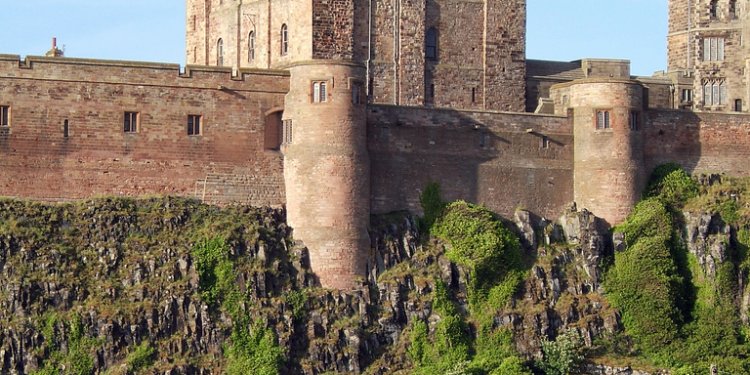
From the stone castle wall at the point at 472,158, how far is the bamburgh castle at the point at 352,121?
75mm

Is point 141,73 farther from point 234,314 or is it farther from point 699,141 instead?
point 699,141

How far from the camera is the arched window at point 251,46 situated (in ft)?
305

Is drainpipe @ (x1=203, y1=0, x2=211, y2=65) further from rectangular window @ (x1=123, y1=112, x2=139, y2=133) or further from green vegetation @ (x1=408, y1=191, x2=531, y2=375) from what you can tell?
green vegetation @ (x1=408, y1=191, x2=531, y2=375)

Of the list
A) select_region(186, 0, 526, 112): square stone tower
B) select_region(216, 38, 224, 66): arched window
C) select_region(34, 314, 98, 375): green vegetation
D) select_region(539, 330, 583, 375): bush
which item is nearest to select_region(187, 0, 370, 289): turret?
select_region(186, 0, 526, 112): square stone tower

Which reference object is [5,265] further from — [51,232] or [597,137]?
[597,137]

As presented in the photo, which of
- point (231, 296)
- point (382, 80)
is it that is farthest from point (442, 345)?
point (382, 80)

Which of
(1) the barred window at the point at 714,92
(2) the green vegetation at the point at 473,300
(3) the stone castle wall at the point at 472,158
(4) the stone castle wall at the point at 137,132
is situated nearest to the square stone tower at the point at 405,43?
(3) the stone castle wall at the point at 472,158

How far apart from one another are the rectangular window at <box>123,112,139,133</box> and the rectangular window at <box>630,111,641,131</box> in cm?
1949

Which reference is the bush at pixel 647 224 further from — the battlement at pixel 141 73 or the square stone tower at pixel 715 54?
the battlement at pixel 141 73

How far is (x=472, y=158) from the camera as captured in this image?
86750mm

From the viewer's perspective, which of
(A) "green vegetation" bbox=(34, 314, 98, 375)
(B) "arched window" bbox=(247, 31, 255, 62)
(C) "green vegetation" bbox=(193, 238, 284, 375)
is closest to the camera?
(A) "green vegetation" bbox=(34, 314, 98, 375)

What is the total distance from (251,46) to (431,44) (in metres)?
7.46

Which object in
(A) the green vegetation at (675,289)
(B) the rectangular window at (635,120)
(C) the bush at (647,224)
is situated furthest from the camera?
(B) the rectangular window at (635,120)

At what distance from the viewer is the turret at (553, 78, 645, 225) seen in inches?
3455
